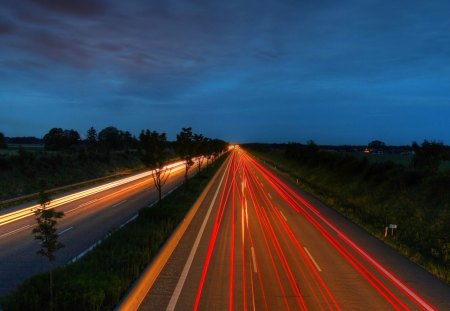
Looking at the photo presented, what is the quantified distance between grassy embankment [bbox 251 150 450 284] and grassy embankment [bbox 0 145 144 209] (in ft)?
63.2

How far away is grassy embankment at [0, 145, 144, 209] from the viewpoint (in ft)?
114

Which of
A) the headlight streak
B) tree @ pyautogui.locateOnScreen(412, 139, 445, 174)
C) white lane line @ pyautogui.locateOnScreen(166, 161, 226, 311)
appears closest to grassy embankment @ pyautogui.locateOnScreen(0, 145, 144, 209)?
white lane line @ pyautogui.locateOnScreen(166, 161, 226, 311)

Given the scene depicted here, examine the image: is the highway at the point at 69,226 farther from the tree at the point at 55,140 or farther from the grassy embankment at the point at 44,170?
the tree at the point at 55,140

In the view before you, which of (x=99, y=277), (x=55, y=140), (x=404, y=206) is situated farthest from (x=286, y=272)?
(x=55, y=140)

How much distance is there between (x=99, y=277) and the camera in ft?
29.2

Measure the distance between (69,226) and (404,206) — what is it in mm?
17405

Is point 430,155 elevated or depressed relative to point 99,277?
elevated

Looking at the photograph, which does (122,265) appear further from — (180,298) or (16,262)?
(16,262)

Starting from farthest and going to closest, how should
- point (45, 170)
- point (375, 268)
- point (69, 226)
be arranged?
point (45, 170), point (69, 226), point (375, 268)

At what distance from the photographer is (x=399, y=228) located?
19.1 meters

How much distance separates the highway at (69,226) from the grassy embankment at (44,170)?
3.36m

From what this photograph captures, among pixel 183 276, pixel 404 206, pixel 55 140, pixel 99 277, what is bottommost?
pixel 183 276

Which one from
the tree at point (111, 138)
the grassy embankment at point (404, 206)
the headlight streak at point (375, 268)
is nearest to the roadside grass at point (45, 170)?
the grassy embankment at point (404, 206)

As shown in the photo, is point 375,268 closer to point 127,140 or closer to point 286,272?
point 286,272
